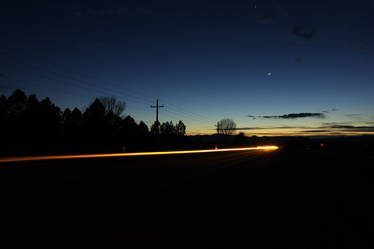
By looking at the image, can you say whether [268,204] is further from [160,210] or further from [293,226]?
[160,210]

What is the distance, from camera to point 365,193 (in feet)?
27.4

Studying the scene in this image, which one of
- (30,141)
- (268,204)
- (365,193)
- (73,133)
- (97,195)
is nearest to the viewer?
(268,204)

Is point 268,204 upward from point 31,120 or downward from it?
downward

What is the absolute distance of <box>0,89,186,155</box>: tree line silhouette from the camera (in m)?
49.4

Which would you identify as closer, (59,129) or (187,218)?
(187,218)

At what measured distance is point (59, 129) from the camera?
6425cm

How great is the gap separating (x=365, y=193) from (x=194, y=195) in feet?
18.9

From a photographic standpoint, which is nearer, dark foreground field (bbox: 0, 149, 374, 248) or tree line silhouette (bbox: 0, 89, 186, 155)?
dark foreground field (bbox: 0, 149, 374, 248)

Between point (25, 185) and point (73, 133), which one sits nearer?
point (25, 185)

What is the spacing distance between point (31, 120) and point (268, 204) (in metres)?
60.8

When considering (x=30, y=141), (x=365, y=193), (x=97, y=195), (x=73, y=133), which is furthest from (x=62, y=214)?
(x=73, y=133)

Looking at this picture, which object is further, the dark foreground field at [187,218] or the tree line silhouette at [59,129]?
the tree line silhouette at [59,129]

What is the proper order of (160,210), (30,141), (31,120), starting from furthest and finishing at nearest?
(31,120)
(30,141)
(160,210)

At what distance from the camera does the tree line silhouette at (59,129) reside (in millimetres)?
49375
